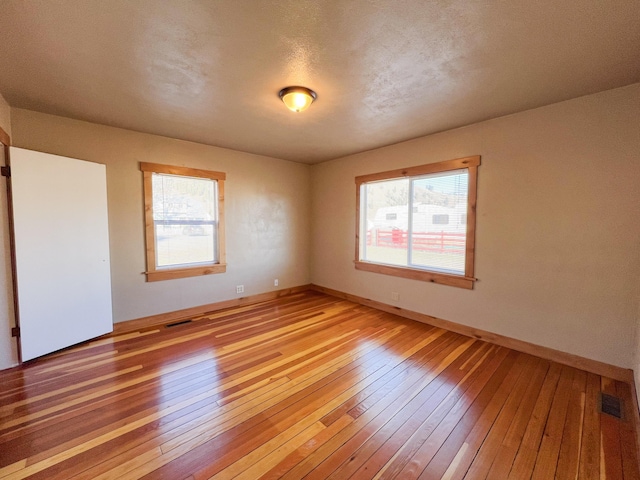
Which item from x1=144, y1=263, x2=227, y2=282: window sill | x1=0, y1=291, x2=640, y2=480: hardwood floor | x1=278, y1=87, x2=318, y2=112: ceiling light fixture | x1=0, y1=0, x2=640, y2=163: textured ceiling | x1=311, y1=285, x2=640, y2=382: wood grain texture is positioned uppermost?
x1=0, y1=0, x2=640, y2=163: textured ceiling

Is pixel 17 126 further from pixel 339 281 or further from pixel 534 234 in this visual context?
pixel 534 234

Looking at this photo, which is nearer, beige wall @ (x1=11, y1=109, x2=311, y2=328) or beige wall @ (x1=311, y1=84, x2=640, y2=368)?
beige wall @ (x1=311, y1=84, x2=640, y2=368)

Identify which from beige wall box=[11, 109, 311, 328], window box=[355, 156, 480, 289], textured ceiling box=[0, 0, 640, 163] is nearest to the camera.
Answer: textured ceiling box=[0, 0, 640, 163]

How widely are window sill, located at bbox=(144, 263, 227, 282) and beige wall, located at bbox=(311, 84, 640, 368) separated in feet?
10.8

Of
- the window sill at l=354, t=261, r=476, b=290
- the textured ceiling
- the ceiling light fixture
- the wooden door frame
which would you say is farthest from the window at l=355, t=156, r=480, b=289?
the wooden door frame

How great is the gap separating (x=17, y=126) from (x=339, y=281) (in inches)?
184

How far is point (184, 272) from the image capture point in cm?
392

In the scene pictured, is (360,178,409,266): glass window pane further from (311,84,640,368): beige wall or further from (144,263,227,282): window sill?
(144,263,227,282): window sill

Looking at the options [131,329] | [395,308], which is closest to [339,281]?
[395,308]

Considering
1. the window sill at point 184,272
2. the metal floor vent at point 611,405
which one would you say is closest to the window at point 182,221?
the window sill at point 184,272

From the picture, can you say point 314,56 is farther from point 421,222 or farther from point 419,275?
point 419,275

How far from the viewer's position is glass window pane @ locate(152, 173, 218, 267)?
375 centimetres

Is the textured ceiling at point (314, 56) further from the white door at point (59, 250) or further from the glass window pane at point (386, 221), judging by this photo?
the glass window pane at point (386, 221)

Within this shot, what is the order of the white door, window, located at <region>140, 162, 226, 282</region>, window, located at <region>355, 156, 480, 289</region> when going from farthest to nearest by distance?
window, located at <region>140, 162, 226, 282</region>
window, located at <region>355, 156, 480, 289</region>
the white door
